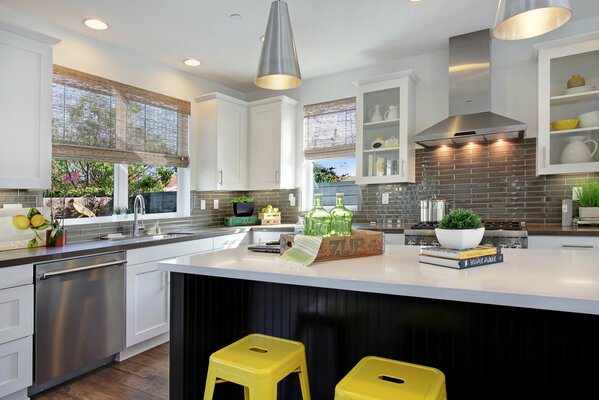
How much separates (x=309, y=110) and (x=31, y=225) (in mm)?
3092

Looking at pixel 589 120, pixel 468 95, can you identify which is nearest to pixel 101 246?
pixel 468 95

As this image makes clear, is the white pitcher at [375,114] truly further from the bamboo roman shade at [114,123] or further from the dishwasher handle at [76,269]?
the dishwasher handle at [76,269]

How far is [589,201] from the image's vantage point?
2.97 m

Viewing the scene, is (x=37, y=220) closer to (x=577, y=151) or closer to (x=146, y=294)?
(x=146, y=294)

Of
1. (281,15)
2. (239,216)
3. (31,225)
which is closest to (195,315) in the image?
(281,15)

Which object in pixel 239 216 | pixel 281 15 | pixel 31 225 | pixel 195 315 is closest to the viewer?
pixel 195 315

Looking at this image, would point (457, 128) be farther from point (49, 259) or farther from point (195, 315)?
point (49, 259)

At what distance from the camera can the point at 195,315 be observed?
163 cm

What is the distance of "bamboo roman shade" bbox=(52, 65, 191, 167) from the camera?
3043 mm

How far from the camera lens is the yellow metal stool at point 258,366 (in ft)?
3.91

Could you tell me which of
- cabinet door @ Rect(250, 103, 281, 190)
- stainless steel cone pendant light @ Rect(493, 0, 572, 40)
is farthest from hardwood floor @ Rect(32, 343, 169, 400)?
stainless steel cone pendant light @ Rect(493, 0, 572, 40)

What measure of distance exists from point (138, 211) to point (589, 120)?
13.5 ft

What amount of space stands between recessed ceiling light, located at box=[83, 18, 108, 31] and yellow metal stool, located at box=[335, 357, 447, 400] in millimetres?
3206

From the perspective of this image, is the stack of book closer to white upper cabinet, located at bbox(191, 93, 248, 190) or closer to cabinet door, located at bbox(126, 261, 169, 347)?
cabinet door, located at bbox(126, 261, 169, 347)
